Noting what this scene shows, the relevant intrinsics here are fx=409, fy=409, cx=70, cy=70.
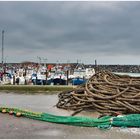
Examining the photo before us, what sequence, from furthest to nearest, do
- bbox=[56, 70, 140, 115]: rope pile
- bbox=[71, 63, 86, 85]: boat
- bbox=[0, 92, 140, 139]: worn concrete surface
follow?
bbox=[71, 63, 86, 85]: boat, bbox=[56, 70, 140, 115]: rope pile, bbox=[0, 92, 140, 139]: worn concrete surface

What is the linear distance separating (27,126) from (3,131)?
895mm

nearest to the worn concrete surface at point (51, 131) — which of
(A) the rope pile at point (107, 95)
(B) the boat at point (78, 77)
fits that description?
(A) the rope pile at point (107, 95)

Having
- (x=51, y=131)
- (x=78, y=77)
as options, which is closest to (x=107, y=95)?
(x=51, y=131)

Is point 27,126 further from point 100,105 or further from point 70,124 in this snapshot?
point 100,105

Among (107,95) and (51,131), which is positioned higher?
(107,95)

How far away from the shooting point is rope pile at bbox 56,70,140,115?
1195 centimetres

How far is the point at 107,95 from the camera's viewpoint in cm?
1262

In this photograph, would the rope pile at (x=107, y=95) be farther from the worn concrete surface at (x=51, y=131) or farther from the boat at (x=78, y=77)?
the boat at (x=78, y=77)

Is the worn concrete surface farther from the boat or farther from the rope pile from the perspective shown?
the boat

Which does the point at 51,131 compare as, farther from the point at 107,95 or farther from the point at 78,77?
the point at 78,77

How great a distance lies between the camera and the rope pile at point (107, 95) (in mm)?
11945

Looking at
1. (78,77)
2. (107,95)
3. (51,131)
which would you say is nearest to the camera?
(51,131)

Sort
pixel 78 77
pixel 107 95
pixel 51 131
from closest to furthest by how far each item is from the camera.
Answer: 1. pixel 51 131
2. pixel 107 95
3. pixel 78 77

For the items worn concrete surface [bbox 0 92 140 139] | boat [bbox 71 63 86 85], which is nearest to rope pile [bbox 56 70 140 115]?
worn concrete surface [bbox 0 92 140 139]
